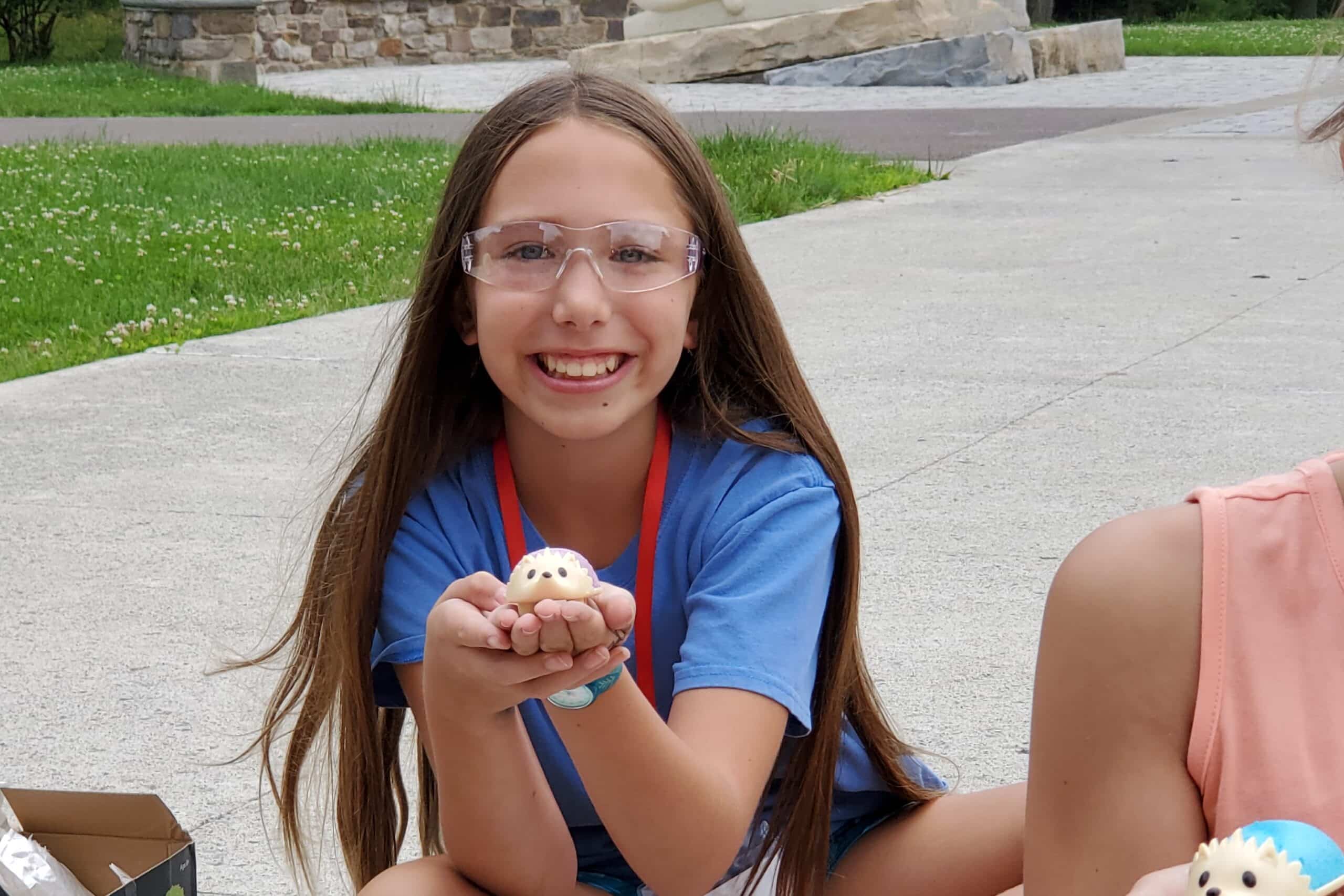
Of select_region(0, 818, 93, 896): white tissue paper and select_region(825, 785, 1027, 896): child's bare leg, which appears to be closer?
select_region(0, 818, 93, 896): white tissue paper

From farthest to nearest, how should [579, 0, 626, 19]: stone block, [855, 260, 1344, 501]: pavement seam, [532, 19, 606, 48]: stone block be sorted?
[579, 0, 626, 19]: stone block < [532, 19, 606, 48]: stone block < [855, 260, 1344, 501]: pavement seam

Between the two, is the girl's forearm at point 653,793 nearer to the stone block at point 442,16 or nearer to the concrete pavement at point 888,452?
the concrete pavement at point 888,452

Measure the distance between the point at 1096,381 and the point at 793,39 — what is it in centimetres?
1305

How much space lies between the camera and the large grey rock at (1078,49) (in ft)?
57.3

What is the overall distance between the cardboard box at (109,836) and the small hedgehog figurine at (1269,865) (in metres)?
1.08

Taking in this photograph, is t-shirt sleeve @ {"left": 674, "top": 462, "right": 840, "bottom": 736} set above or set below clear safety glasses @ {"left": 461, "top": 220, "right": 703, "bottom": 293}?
below

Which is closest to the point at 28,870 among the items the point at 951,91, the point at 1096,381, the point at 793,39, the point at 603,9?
the point at 1096,381

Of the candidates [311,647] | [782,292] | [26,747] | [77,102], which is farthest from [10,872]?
[77,102]

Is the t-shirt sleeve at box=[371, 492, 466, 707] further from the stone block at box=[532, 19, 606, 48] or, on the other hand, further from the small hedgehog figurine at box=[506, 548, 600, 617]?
the stone block at box=[532, 19, 606, 48]

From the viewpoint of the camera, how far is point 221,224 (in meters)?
8.33

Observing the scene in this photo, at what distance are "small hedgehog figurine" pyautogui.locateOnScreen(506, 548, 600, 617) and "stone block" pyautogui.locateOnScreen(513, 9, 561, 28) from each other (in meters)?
22.8

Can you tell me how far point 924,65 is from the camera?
16750mm

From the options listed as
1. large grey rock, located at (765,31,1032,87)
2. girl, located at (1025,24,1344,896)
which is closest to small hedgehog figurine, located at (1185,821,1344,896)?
girl, located at (1025,24,1344,896)

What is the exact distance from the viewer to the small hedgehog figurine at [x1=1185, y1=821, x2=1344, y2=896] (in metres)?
1.00
